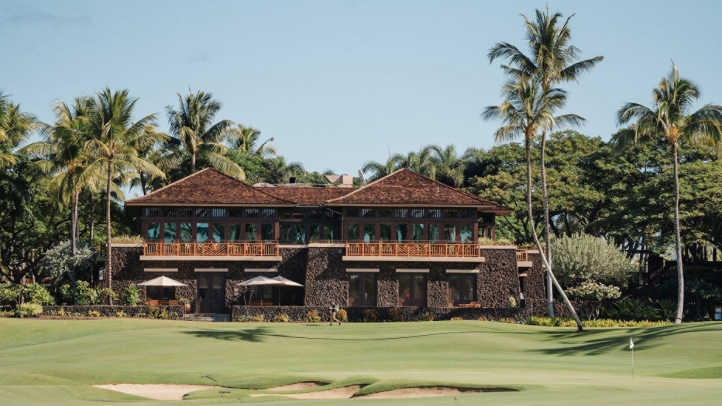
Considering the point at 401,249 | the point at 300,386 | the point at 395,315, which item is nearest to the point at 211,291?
the point at 395,315

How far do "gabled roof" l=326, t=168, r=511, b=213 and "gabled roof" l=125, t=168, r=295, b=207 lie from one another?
3.64 meters

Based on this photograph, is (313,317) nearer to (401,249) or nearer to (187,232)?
(401,249)

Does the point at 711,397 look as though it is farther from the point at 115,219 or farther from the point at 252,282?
the point at 115,219

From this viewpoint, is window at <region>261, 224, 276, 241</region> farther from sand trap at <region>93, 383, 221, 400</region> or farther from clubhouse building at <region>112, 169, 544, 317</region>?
sand trap at <region>93, 383, 221, 400</region>

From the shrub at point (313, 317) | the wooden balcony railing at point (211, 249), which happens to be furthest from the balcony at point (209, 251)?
the shrub at point (313, 317)

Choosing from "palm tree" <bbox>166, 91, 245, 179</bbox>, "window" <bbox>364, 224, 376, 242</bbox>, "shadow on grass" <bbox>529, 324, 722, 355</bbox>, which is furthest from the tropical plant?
"shadow on grass" <bbox>529, 324, 722, 355</bbox>

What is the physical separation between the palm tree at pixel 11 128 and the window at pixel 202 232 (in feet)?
33.7

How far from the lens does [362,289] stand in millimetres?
50406

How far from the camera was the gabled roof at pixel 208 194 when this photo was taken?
166 ft

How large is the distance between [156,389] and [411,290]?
82.7 feet

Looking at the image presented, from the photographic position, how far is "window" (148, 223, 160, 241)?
50906 mm

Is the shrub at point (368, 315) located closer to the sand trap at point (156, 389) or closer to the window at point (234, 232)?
the window at point (234, 232)

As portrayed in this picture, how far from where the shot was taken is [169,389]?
1057 inches

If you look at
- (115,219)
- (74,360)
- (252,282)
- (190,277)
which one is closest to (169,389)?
(74,360)
